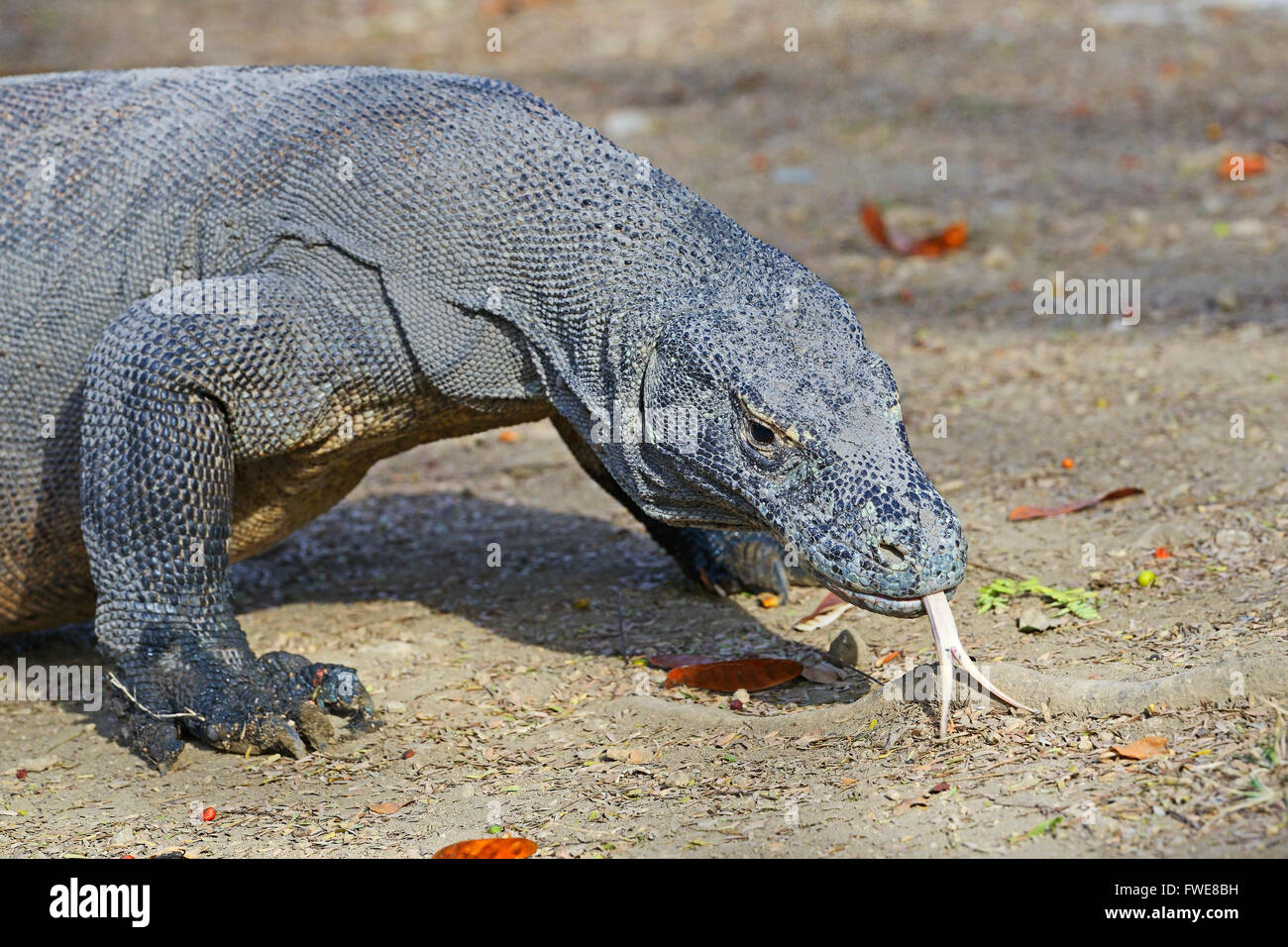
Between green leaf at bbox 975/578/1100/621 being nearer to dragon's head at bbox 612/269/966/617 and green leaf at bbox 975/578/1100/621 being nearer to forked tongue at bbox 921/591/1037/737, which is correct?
forked tongue at bbox 921/591/1037/737

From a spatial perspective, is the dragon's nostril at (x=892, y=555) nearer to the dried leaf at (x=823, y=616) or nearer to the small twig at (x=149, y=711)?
the dried leaf at (x=823, y=616)

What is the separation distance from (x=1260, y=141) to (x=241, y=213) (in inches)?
323

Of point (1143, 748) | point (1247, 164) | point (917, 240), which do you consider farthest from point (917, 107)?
point (1143, 748)

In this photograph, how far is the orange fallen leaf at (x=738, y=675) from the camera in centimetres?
433

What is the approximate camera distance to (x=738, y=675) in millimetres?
4352

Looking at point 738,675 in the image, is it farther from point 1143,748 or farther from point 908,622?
point 1143,748

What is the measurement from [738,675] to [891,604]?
106cm

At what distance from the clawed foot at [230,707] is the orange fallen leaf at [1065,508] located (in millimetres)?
2473

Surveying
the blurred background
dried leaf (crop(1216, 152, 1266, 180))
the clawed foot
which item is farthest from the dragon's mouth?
dried leaf (crop(1216, 152, 1266, 180))

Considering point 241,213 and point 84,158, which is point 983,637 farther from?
point 84,158

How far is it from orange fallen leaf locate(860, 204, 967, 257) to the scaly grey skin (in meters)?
5.00

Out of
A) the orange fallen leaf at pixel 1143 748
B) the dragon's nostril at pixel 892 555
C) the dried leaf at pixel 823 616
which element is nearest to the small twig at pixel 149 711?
the dried leaf at pixel 823 616

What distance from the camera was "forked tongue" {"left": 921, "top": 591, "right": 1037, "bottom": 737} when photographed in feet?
11.1

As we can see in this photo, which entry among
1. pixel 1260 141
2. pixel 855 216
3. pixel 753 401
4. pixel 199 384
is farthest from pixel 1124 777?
pixel 1260 141
